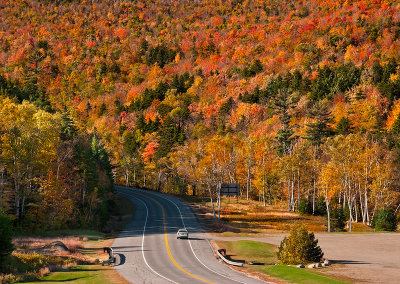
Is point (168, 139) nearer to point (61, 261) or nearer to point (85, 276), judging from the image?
point (61, 261)

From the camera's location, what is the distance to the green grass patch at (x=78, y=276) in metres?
26.0

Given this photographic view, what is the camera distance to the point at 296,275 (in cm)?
2872

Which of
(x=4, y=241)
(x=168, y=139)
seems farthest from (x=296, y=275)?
(x=168, y=139)

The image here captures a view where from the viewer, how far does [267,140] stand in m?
91.9

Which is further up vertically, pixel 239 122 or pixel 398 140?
pixel 239 122

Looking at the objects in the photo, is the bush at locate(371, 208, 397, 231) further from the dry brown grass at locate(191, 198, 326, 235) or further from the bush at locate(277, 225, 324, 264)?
the bush at locate(277, 225, 324, 264)

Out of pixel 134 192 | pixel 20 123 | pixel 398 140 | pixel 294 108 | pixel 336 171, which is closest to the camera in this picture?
pixel 20 123

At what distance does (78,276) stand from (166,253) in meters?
13.8

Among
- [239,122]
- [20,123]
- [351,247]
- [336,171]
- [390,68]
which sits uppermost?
[390,68]

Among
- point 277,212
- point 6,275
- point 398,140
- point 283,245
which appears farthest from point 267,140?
point 6,275

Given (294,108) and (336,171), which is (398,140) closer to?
(336,171)

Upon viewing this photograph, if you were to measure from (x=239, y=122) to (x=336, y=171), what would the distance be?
61642mm

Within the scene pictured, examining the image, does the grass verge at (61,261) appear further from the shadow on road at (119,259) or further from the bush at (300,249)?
the bush at (300,249)

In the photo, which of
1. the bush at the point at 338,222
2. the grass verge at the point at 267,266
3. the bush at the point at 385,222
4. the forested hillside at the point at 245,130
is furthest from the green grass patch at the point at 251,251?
the bush at the point at 385,222
